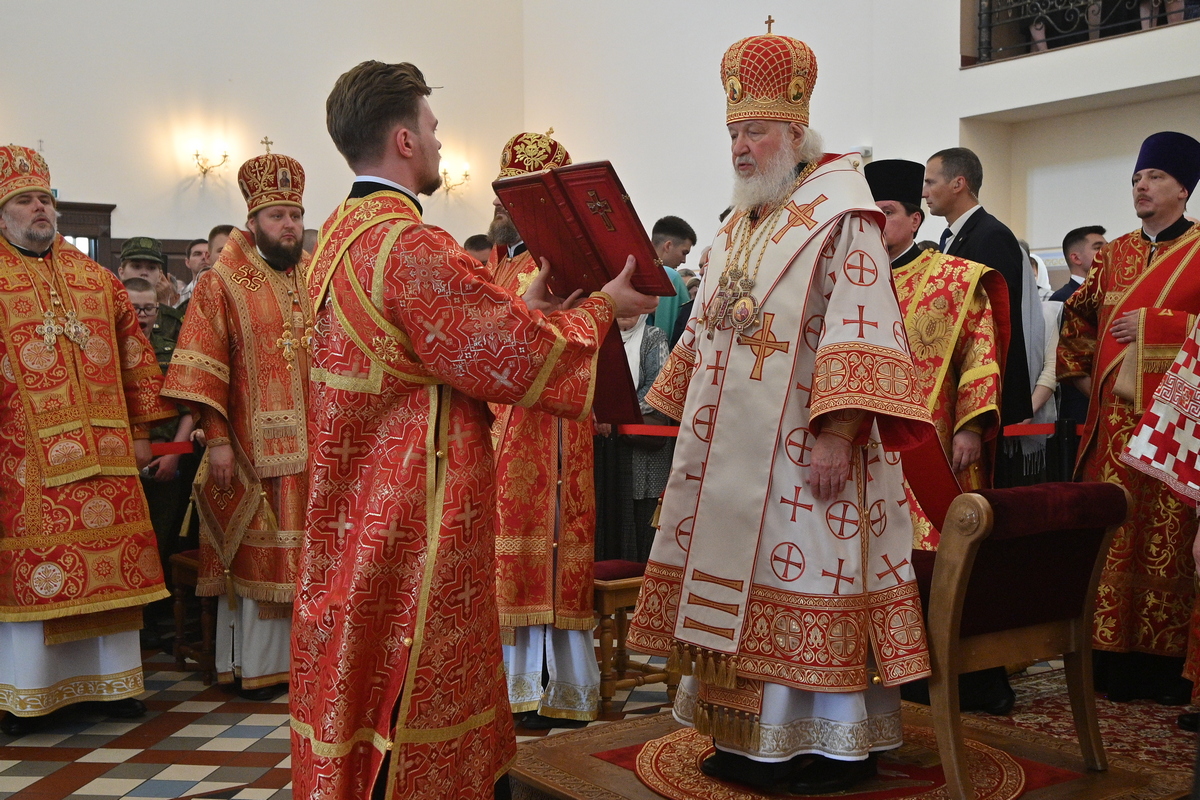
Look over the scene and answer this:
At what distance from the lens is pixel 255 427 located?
200 inches

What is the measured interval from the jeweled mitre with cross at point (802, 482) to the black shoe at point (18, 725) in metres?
2.71

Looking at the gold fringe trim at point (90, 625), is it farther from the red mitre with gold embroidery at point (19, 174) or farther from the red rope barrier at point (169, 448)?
the red mitre with gold embroidery at point (19, 174)

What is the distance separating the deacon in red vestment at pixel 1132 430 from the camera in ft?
14.6

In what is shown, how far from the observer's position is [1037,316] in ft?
18.1

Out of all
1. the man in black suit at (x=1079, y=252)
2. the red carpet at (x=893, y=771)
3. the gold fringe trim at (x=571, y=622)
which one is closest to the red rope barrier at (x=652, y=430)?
the gold fringe trim at (x=571, y=622)

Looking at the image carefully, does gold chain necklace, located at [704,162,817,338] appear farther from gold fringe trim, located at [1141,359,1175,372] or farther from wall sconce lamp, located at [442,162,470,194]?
wall sconce lamp, located at [442,162,470,194]

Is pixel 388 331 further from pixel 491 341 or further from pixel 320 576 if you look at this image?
pixel 320 576

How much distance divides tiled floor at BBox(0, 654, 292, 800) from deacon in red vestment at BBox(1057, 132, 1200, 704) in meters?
3.16

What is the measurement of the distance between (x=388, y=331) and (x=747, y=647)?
1.27 meters

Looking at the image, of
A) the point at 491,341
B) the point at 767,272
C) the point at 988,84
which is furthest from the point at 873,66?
the point at 491,341

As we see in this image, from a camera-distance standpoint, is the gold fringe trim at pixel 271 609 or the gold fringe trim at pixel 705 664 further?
the gold fringe trim at pixel 271 609

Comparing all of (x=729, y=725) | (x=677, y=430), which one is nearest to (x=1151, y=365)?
(x=677, y=430)

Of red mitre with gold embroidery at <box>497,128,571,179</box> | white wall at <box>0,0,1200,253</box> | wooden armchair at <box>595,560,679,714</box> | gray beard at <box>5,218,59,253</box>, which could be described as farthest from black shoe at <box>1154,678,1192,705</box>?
white wall at <box>0,0,1200,253</box>

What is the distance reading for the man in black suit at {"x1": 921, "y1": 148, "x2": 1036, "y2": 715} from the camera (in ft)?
14.7
